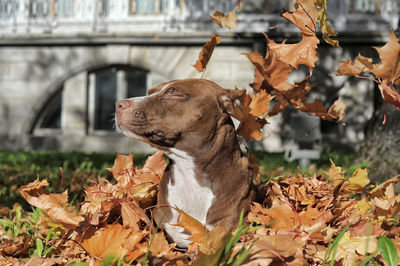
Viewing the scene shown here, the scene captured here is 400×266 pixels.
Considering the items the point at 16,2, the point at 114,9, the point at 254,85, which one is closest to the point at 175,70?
the point at 114,9

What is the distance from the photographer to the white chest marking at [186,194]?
162 cm

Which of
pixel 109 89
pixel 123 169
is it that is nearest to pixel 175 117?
pixel 123 169

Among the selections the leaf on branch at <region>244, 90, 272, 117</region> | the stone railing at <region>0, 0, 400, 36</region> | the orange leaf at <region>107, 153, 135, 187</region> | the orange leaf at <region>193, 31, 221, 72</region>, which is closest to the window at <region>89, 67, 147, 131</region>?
the stone railing at <region>0, 0, 400, 36</region>

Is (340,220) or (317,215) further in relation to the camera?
(340,220)

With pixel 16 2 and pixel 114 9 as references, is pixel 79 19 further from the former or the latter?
pixel 16 2

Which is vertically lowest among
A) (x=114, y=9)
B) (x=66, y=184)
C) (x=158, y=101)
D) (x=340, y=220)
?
(x=66, y=184)

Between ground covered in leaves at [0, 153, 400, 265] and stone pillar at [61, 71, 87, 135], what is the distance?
786 cm

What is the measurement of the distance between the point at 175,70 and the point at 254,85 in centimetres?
764

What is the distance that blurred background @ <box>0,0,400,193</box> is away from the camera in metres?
9.29

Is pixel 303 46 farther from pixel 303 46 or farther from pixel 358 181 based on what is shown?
pixel 358 181

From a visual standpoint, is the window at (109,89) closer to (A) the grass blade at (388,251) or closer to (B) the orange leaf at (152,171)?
(B) the orange leaf at (152,171)

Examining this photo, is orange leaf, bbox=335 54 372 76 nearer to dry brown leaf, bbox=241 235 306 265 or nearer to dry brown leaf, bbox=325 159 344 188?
dry brown leaf, bbox=325 159 344 188

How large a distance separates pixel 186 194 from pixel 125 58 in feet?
27.8

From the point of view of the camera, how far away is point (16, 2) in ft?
34.0
